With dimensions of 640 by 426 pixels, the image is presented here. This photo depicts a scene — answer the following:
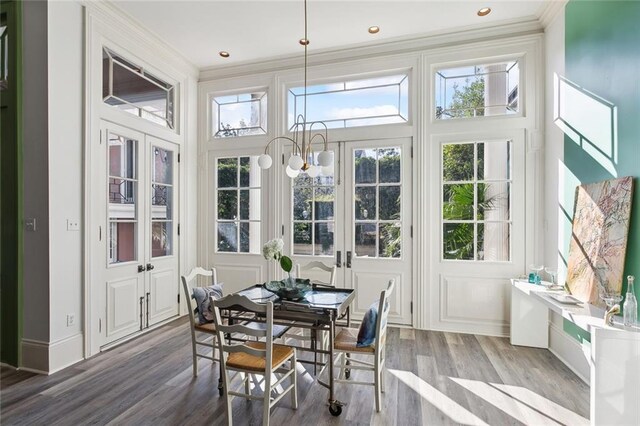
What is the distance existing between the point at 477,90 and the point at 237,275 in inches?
154

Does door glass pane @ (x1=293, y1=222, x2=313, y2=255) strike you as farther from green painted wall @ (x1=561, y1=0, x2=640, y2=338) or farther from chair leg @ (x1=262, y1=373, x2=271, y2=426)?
green painted wall @ (x1=561, y1=0, x2=640, y2=338)

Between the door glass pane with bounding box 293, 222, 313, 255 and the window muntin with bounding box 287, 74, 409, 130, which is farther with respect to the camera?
the door glass pane with bounding box 293, 222, 313, 255

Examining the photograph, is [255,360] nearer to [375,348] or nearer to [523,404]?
[375,348]

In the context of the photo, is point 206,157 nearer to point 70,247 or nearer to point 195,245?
point 195,245

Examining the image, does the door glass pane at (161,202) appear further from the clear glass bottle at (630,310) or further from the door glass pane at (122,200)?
the clear glass bottle at (630,310)

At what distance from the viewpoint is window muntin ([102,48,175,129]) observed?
3.48m

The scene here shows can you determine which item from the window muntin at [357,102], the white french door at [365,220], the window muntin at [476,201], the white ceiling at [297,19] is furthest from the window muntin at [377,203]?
the white ceiling at [297,19]

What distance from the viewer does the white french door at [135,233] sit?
338cm

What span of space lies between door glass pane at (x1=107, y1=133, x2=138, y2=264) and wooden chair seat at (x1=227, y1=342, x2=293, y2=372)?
213 cm

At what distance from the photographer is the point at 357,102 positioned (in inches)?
166

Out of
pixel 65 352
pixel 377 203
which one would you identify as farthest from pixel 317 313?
pixel 65 352

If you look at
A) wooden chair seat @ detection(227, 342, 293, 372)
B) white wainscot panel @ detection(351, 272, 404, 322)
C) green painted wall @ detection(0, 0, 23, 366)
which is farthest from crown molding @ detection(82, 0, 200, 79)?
white wainscot panel @ detection(351, 272, 404, 322)

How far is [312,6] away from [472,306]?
371cm

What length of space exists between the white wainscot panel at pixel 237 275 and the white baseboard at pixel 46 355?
1906 millimetres
